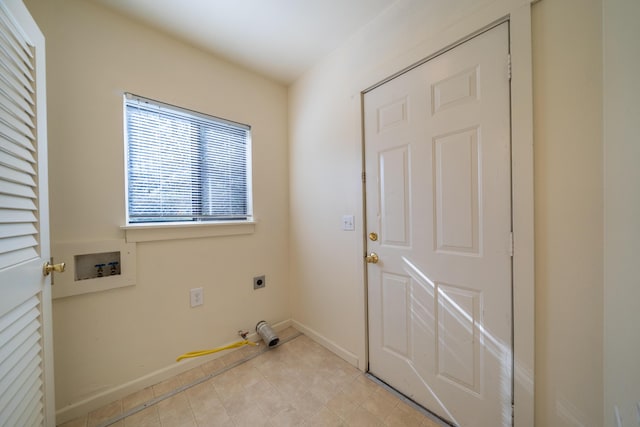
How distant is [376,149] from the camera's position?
150 cm

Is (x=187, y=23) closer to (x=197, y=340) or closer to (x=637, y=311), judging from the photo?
(x=197, y=340)

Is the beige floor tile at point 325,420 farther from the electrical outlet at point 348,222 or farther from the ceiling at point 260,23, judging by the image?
the ceiling at point 260,23

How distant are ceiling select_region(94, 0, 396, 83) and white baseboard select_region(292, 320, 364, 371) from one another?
242 centimetres

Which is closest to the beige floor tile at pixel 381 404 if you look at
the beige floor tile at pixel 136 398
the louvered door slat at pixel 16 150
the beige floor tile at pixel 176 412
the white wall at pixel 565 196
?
the white wall at pixel 565 196

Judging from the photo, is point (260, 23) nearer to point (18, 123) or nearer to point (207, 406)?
point (18, 123)

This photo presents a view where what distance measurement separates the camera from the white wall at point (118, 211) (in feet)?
4.10

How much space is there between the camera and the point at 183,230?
64.6 inches

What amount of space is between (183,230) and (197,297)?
0.53 m

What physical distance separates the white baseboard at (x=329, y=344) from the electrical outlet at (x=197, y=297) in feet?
3.13

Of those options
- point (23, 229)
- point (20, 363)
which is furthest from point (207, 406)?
point (23, 229)

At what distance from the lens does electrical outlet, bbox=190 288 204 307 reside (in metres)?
1.68

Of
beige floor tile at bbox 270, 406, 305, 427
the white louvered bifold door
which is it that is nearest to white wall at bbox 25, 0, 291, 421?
the white louvered bifold door

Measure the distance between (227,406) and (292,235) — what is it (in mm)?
1352

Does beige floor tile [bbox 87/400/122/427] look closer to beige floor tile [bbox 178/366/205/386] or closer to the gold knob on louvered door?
beige floor tile [bbox 178/366/205/386]
